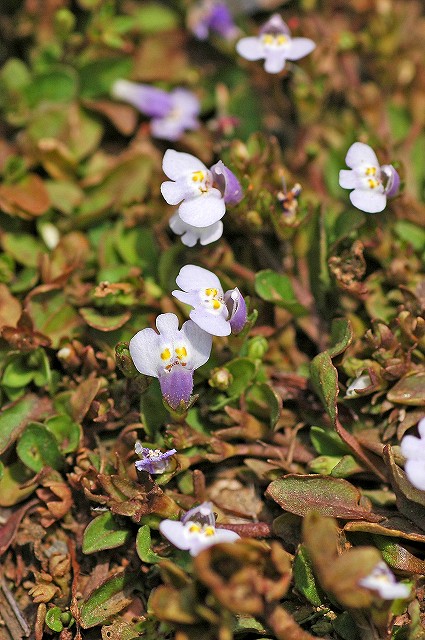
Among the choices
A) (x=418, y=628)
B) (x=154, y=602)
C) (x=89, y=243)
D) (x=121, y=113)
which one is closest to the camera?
(x=154, y=602)

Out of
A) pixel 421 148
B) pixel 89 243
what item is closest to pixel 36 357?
pixel 89 243

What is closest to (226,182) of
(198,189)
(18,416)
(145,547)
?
(198,189)

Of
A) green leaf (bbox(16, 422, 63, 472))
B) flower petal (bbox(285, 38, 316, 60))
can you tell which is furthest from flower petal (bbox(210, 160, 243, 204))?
green leaf (bbox(16, 422, 63, 472))

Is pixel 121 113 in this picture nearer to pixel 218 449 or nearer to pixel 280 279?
pixel 280 279

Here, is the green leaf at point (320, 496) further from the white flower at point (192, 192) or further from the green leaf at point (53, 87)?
the green leaf at point (53, 87)

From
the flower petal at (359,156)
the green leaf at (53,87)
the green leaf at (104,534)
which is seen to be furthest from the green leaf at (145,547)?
the green leaf at (53,87)
